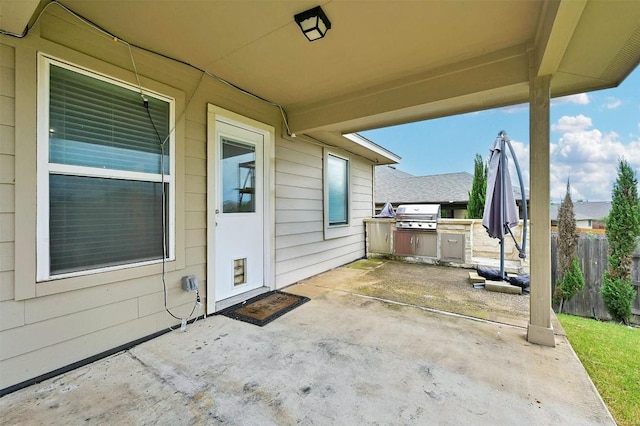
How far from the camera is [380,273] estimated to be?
15.3ft

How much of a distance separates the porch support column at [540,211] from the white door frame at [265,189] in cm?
285

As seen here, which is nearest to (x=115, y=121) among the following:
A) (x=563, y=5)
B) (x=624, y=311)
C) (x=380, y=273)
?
(x=563, y=5)

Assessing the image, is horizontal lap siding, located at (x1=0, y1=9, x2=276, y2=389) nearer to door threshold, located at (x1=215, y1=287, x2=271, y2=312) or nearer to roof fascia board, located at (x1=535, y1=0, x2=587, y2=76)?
door threshold, located at (x1=215, y1=287, x2=271, y2=312)

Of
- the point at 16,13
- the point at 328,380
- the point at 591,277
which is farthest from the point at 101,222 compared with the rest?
the point at 591,277

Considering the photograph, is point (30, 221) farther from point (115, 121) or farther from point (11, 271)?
point (115, 121)

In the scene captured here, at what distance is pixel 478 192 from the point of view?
7625mm

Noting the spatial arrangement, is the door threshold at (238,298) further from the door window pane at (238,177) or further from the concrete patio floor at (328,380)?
the door window pane at (238,177)

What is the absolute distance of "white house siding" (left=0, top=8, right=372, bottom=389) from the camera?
63.0 inches

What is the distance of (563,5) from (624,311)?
581 cm

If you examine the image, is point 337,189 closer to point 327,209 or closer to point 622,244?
point 327,209

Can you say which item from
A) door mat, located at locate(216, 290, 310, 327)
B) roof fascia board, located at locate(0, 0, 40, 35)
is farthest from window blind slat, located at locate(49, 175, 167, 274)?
door mat, located at locate(216, 290, 310, 327)

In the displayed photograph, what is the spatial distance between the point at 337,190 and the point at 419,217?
72.1 inches

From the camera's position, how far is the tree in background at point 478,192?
297 inches

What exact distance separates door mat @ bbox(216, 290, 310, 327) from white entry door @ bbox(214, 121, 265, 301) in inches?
7.9
